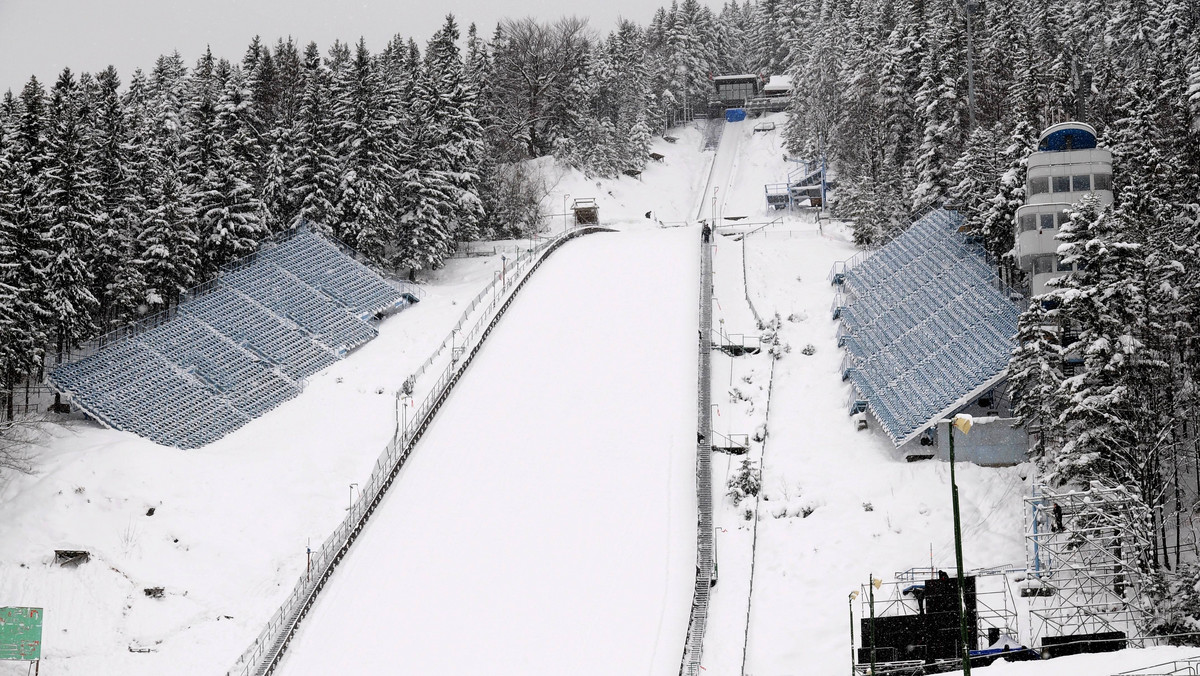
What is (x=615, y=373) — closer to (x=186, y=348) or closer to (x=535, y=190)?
(x=186, y=348)

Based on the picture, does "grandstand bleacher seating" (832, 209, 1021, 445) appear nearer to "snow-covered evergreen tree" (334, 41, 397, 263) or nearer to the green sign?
"snow-covered evergreen tree" (334, 41, 397, 263)

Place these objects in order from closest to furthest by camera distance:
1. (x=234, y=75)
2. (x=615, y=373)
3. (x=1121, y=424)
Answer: (x=1121, y=424), (x=615, y=373), (x=234, y=75)

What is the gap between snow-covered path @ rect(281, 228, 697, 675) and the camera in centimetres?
3045

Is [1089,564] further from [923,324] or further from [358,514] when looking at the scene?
[358,514]

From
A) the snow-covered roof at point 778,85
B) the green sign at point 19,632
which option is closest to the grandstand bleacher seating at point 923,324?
the green sign at point 19,632

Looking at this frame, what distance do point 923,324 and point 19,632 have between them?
30086 millimetres

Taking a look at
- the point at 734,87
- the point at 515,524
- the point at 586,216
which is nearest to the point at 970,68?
the point at 586,216

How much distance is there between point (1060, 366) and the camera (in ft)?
109

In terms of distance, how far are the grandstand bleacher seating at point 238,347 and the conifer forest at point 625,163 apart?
4.50 ft

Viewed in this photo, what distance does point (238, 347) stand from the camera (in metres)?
47.2

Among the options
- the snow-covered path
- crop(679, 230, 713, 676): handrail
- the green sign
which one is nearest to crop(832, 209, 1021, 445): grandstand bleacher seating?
crop(679, 230, 713, 676): handrail

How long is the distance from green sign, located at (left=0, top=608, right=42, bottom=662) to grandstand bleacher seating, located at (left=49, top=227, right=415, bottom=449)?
12.8 m

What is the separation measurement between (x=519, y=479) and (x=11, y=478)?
47.3ft

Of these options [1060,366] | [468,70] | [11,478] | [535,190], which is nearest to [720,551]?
[1060,366]
